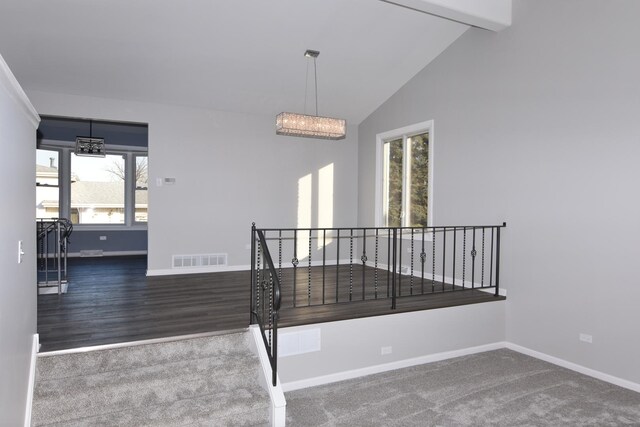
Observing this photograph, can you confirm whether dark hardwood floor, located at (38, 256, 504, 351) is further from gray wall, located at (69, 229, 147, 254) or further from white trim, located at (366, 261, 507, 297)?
gray wall, located at (69, 229, 147, 254)

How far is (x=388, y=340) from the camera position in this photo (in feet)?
12.8

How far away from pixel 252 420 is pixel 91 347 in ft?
4.38

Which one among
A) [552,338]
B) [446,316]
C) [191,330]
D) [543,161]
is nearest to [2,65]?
[191,330]

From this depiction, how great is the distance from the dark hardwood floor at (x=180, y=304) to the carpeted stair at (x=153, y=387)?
0.58 feet

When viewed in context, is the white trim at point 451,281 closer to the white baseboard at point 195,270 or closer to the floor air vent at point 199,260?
the white baseboard at point 195,270

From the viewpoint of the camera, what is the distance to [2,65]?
171cm

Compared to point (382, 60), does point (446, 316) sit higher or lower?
lower

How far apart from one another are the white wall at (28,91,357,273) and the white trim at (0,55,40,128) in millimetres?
3291

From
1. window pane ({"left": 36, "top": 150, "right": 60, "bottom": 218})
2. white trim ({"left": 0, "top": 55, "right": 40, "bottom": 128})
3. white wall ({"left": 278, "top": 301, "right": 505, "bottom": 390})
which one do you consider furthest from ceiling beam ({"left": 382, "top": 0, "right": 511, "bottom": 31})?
window pane ({"left": 36, "top": 150, "right": 60, "bottom": 218})

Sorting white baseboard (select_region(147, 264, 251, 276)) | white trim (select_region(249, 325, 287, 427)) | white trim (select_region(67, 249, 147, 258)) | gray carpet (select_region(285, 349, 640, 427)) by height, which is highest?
white baseboard (select_region(147, 264, 251, 276))

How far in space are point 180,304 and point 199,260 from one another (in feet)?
6.88

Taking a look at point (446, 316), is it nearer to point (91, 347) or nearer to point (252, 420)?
point (252, 420)

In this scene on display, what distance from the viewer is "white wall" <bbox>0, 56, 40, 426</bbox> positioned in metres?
1.89

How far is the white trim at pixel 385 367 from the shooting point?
11.5 ft
